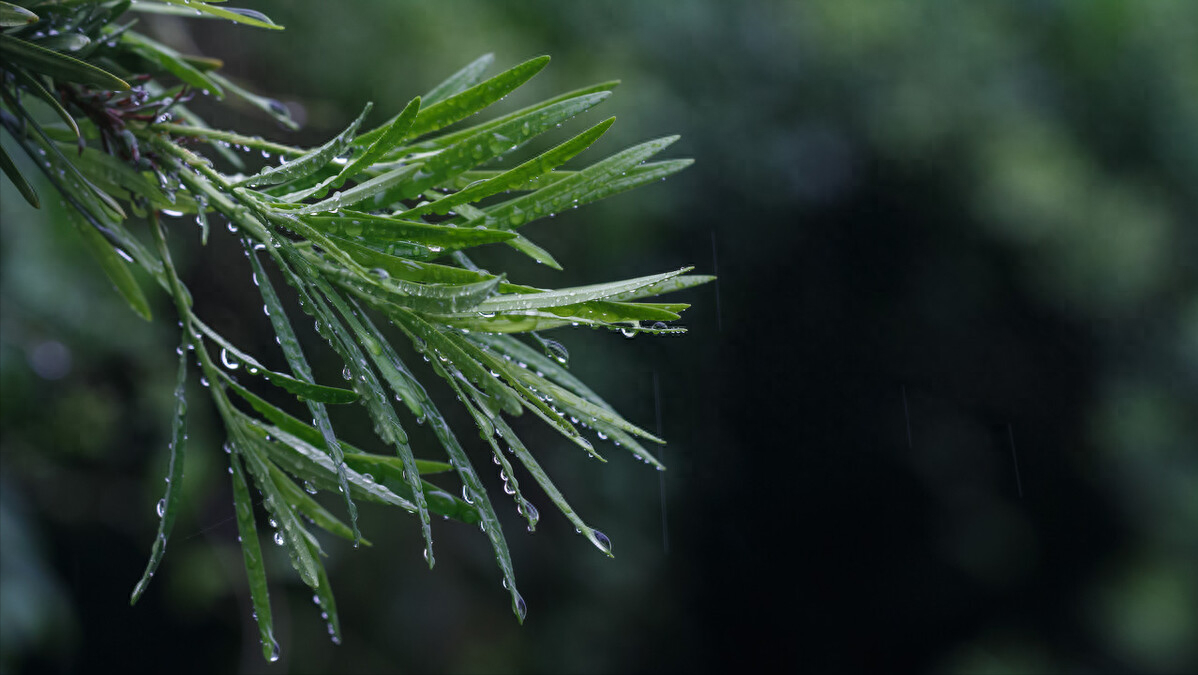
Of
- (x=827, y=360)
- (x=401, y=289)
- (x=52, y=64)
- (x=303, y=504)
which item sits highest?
(x=52, y=64)

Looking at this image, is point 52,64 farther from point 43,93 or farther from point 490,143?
point 490,143

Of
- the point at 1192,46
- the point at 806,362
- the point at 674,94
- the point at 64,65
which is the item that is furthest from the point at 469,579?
the point at 1192,46

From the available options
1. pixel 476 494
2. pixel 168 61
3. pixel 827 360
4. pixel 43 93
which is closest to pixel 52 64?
pixel 43 93

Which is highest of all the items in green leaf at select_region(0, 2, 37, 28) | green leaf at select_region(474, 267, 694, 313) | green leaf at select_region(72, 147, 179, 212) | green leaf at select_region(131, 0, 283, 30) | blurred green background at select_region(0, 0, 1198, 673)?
green leaf at select_region(0, 2, 37, 28)

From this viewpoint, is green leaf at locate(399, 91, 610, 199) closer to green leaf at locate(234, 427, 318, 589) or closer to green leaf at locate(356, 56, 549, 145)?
green leaf at locate(356, 56, 549, 145)

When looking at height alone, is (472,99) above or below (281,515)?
above

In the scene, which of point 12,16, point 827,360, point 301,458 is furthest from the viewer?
point 827,360

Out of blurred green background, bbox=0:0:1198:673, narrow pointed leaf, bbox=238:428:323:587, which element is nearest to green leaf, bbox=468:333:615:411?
narrow pointed leaf, bbox=238:428:323:587

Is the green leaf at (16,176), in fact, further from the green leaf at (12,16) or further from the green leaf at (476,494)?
the green leaf at (476,494)

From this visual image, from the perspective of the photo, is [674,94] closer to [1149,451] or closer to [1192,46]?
[1192,46]
